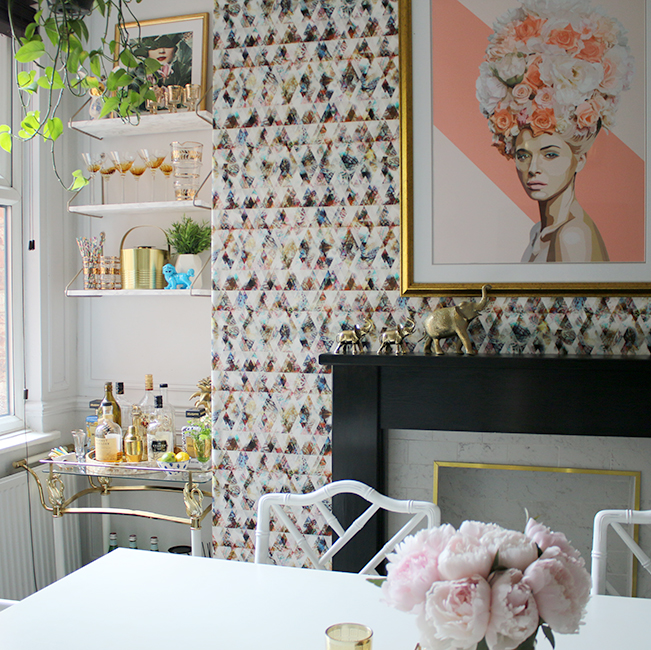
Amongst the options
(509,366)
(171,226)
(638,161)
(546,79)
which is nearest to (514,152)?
(546,79)

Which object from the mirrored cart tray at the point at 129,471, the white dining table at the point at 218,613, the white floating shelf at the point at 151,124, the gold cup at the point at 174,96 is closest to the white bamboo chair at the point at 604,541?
the white dining table at the point at 218,613

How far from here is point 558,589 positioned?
692mm

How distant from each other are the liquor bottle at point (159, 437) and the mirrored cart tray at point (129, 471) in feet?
0.25

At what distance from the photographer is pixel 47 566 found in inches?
107

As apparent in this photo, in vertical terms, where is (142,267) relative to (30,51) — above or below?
below

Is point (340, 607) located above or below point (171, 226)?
below

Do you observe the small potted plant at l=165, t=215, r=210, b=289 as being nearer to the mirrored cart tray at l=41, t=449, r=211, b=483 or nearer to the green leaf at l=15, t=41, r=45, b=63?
the mirrored cart tray at l=41, t=449, r=211, b=483

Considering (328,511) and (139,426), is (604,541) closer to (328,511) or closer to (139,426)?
(328,511)

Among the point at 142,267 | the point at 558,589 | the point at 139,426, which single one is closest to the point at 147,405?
the point at 139,426

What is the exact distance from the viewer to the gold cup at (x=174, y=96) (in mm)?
2557

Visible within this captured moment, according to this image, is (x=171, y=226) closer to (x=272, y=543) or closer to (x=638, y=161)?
(x=272, y=543)

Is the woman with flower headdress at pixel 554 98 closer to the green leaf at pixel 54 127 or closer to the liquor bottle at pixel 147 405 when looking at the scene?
the green leaf at pixel 54 127

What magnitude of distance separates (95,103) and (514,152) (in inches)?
68.9

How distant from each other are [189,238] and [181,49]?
820 mm
